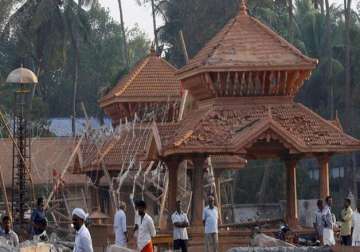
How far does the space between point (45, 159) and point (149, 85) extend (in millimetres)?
11941

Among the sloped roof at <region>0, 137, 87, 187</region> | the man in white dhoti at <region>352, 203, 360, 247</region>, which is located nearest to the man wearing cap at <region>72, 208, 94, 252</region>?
the man in white dhoti at <region>352, 203, 360, 247</region>

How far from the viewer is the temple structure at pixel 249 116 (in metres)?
27.9

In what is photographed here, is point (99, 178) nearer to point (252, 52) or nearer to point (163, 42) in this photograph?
point (252, 52)

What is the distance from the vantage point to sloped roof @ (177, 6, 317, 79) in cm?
2894

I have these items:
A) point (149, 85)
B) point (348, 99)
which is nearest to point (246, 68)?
point (149, 85)

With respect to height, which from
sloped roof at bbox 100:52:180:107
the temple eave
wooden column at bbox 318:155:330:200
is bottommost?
wooden column at bbox 318:155:330:200

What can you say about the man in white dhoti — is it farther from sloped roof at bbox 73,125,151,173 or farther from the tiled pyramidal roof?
sloped roof at bbox 73,125,151,173

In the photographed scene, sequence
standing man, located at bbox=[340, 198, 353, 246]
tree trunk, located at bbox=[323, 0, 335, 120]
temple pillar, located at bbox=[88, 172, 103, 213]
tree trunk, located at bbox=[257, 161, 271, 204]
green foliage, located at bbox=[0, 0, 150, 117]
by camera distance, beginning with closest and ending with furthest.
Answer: standing man, located at bbox=[340, 198, 353, 246] < temple pillar, located at bbox=[88, 172, 103, 213] < tree trunk, located at bbox=[257, 161, 271, 204] < tree trunk, located at bbox=[323, 0, 335, 120] < green foliage, located at bbox=[0, 0, 150, 117]

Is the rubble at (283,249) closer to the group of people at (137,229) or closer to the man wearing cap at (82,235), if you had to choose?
the group of people at (137,229)

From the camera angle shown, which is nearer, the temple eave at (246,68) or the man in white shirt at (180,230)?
the man in white shirt at (180,230)

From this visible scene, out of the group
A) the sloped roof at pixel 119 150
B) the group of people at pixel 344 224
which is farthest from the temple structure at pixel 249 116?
the sloped roof at pixel 119 150

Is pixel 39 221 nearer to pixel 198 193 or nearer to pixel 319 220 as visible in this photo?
pixel 319 220

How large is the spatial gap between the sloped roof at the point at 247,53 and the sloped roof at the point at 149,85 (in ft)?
22.3

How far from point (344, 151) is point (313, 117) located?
1140 millimetres
